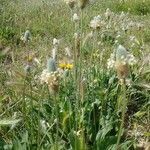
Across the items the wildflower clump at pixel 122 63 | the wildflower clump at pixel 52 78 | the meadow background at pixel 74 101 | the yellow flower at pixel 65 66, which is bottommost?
the meadow background at pixel 74 101

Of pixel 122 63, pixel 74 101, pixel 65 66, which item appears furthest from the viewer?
pixel 65 66

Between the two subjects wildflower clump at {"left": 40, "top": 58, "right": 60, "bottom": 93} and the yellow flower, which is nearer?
wildflower clump at {"left": 40, "top": 58, "right": 60, "bottom": 93}

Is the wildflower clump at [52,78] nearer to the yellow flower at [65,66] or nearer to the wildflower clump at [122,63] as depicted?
the wildflower clump at [122,63]

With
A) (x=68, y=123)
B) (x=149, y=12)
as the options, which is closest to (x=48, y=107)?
(x=68, y=123)

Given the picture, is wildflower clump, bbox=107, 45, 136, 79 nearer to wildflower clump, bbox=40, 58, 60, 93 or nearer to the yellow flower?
wildflower clump, bbox=40, 58, 60, 93

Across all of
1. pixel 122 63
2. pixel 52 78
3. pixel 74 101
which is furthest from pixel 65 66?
pixel 122 63

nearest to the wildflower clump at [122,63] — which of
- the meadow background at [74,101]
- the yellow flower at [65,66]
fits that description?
the meadow background at [74,101]

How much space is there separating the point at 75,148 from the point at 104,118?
0.86 metres

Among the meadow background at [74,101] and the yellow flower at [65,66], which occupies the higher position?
the yellow flower at [65,66]

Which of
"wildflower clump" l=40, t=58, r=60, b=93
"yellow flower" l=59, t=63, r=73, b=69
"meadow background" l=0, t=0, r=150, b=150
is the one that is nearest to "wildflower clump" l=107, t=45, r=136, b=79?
"meadow background" l=0, t=0, r=150, b=150

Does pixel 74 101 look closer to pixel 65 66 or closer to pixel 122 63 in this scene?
pixel 65 66

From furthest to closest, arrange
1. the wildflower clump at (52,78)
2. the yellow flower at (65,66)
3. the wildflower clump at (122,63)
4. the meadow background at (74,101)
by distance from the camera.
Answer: the yellow flower at (65,66) → the meadow background at (74,101) → the wildflower clump at (52,78) → the wildflower clump at (122,63)

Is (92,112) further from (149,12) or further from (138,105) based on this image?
(149,12)

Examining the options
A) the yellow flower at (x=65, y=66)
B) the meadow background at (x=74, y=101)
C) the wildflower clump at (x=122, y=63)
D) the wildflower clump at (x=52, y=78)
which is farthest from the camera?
the yellow flower at (x=65, y=66)
